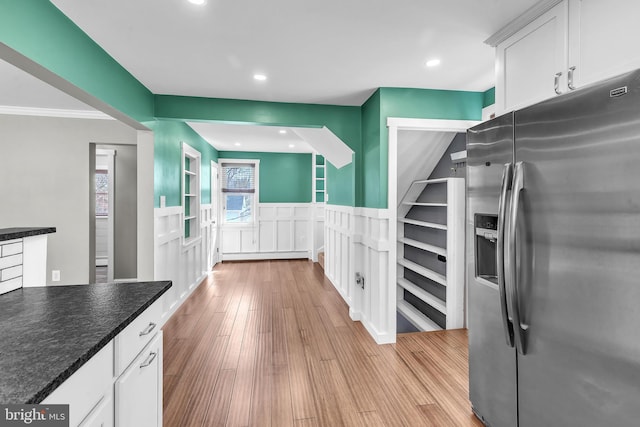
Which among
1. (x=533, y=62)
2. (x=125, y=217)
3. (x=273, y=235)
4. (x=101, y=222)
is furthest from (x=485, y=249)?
(x=101, y=222)

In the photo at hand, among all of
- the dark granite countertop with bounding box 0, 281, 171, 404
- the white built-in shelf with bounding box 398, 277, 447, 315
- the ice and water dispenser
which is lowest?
the white built-in shelf with bounding box 398, 277, 447, 315

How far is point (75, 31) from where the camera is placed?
197cm

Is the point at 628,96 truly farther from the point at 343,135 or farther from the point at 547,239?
the point at 343,135

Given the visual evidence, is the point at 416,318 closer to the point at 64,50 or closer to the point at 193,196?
the point at 193,196

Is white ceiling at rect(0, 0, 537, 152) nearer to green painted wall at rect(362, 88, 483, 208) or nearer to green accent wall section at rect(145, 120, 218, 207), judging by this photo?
green painted wall at rect(362, 88, 483, 208)

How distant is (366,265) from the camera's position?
3.42 meters

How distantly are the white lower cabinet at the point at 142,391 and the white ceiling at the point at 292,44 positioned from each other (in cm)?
180

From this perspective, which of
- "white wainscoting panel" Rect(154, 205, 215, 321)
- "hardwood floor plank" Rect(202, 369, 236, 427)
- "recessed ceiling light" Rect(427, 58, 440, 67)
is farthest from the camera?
"white wainscoting panel" Rect(154, 205, 215, 321)

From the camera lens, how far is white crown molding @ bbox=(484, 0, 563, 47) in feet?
5.58

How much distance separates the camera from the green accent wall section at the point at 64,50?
1.53m

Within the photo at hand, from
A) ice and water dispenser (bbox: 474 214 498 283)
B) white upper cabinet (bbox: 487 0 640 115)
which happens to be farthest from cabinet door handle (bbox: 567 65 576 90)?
ice and water dispenser (bbox: 474 214 498 283)

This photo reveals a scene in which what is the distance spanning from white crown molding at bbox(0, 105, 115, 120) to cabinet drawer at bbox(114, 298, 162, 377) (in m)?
3.54

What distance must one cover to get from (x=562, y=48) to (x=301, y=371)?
2.64 metres

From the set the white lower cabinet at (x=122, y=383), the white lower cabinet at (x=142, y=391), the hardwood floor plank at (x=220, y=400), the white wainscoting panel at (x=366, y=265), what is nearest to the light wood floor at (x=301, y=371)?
the hardwood floor plank at (x=220, y=400)
